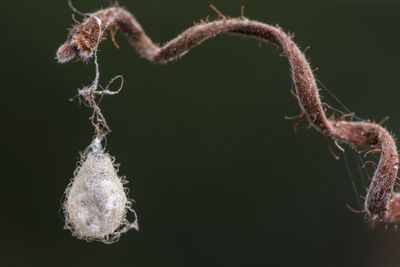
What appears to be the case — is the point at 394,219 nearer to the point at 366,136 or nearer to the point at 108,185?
the point at 366,136

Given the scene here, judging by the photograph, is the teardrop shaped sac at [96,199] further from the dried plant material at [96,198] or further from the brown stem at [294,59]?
the brown stem at [294,59]

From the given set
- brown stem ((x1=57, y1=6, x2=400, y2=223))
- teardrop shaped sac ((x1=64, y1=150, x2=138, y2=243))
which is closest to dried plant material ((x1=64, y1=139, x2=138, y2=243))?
teardrop shaped sac ((x1=64, y1=150, x2=138, y2=243))

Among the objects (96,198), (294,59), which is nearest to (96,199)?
(96,198)

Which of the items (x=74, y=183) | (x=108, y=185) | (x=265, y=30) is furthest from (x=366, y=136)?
(x=74, y=183)

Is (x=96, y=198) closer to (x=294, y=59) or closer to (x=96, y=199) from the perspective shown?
(x=96, y=199)

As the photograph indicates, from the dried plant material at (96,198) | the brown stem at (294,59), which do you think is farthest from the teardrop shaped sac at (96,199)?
the brown stem at (294,59)

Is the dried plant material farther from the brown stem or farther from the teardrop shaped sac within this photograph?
the brown stem
